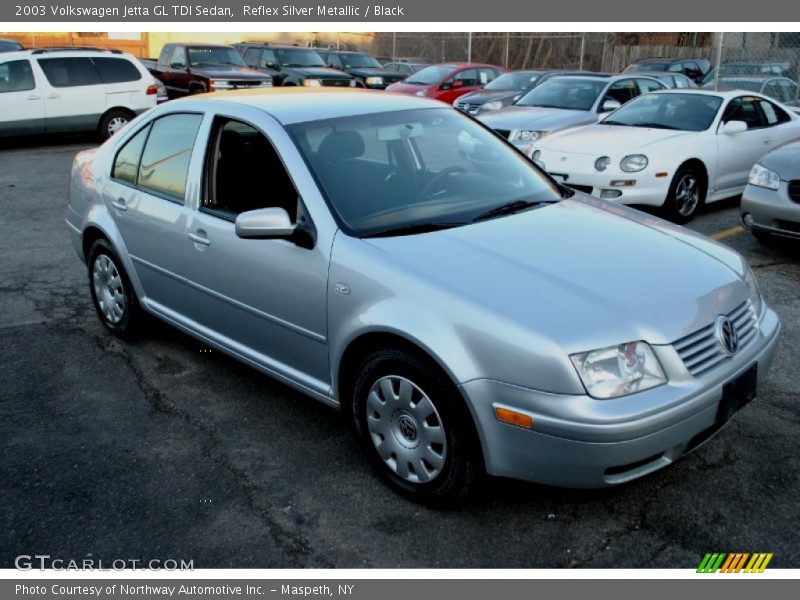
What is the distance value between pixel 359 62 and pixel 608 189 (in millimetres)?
16910

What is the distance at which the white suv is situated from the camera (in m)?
14.1

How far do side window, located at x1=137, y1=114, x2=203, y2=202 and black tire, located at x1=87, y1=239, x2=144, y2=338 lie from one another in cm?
62

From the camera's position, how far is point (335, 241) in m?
3.57

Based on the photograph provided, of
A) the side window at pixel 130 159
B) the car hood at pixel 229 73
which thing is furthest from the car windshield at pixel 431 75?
the side window at pixel 130 159

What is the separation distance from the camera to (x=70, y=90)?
47.5 feet

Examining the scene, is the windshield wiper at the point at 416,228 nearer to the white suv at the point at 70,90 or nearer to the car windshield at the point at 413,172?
the car windshield at the point at 413,172

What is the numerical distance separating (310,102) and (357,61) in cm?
1998

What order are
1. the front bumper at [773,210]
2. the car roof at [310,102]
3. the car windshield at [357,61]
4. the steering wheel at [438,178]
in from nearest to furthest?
the steering wheel at [438,178] < the car roof at [310,102] < the front bumper at [773,210] < the car windshield at [357,61]

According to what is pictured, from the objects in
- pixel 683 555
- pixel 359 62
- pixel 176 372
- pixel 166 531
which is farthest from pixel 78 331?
pixel 359 62

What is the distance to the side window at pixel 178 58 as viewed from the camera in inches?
707

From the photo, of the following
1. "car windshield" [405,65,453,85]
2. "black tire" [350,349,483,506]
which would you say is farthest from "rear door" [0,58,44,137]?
"black tire" [350,349,483,506]

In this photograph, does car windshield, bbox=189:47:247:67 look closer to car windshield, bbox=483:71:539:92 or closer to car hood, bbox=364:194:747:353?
car windshield, bbox=483:71:539:92

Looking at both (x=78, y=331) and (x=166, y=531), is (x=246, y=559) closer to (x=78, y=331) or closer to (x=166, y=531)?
(x=166, y=531)

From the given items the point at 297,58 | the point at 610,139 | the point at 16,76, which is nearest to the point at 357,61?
the point at 297,58
